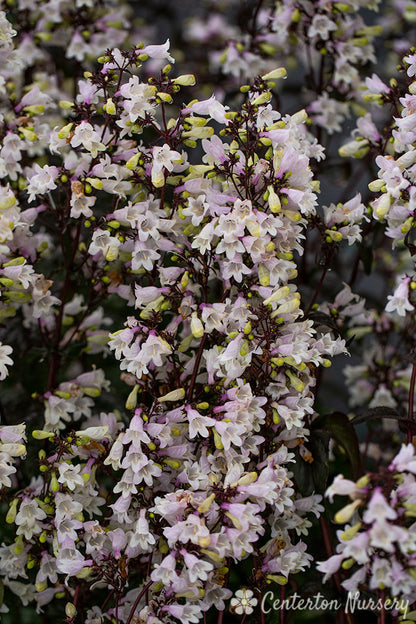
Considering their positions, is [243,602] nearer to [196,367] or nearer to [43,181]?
[196,367]

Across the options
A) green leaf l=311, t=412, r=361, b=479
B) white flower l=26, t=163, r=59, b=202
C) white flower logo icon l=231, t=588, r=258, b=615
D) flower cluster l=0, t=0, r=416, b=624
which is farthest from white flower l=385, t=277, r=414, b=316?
white flower l=26, t=163, r=59, b=202

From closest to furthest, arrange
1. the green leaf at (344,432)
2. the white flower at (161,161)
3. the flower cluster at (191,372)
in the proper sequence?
1. the flower cluster at (191,372)
2. the white flower at (161,161)
3. the green leaf at (344,432)

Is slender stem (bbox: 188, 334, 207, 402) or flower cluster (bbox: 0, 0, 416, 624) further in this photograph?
slender stem (bbox: 188, 334, 207, 402)

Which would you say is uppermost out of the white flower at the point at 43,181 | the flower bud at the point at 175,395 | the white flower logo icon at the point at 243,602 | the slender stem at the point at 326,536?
the white flower at the point at 43,181

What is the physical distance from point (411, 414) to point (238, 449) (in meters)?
0.31

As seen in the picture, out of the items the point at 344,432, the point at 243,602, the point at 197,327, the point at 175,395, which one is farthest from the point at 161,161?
the point at 243,602

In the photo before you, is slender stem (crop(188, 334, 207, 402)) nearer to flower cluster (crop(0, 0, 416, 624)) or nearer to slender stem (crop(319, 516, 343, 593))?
flower cluster (crop(0, 0, 416, 624))

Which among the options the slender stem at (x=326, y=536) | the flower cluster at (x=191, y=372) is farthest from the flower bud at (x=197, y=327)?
the slender stem at (x=326, y=536)

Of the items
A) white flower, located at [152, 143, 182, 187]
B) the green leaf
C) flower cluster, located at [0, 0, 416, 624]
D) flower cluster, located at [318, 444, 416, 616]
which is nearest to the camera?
flower cluster, located at [318, 444, 416, 616]

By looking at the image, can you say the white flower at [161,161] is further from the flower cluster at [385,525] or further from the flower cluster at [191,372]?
the flower cluster at [385,525]

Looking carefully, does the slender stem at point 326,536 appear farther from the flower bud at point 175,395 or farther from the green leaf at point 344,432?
the flower bud at point 175,395

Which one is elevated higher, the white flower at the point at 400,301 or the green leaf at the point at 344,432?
the white flower at the point at 400,301

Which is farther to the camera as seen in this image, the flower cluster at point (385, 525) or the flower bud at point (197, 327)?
the flower bud at point (197, 327)

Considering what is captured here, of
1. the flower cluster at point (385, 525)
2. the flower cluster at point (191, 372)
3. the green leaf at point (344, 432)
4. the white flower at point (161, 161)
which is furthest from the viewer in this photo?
the green leaf at point (344, 432)
